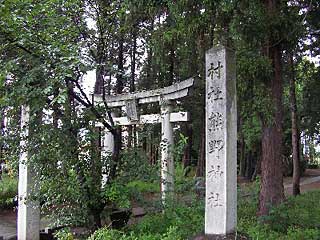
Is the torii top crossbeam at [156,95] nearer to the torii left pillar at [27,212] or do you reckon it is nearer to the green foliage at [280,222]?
the torii left pillar at [27,212]

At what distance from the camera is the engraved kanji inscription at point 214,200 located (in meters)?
5.12

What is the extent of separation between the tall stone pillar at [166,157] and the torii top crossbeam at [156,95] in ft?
0.81

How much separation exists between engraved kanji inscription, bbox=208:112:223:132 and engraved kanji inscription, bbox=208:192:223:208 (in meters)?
0.89

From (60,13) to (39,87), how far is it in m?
1.48

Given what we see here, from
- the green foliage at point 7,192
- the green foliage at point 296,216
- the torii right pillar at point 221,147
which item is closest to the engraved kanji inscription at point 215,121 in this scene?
the torii right pillar at point 221,147

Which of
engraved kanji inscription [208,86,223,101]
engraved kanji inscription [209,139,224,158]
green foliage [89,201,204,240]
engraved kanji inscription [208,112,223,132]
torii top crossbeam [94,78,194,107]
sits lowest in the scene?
green foliage [89,201,204,240]

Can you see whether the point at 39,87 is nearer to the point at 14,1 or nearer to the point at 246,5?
the point at 14,1

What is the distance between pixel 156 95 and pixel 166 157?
2.69 m

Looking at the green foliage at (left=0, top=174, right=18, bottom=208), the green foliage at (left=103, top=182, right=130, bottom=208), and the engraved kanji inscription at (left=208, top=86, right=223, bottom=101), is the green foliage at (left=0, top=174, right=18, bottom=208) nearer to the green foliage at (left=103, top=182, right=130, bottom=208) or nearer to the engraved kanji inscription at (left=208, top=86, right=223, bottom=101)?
the green foliage at (left=103, top=182, right=130, bottom=208)

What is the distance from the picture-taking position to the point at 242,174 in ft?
79.0

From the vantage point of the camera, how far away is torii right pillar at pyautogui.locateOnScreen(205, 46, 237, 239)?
16.7 ft

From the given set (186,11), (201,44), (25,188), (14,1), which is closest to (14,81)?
(14,1)

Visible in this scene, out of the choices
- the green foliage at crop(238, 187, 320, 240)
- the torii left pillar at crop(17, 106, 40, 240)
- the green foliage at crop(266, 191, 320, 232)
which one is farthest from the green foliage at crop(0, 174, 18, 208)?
the green foliage at crop(266, 191, 320, 232)

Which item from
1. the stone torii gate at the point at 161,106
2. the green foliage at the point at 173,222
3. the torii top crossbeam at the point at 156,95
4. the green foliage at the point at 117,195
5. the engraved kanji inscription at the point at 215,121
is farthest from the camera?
the torii top crossbeam at the point at 156,95
